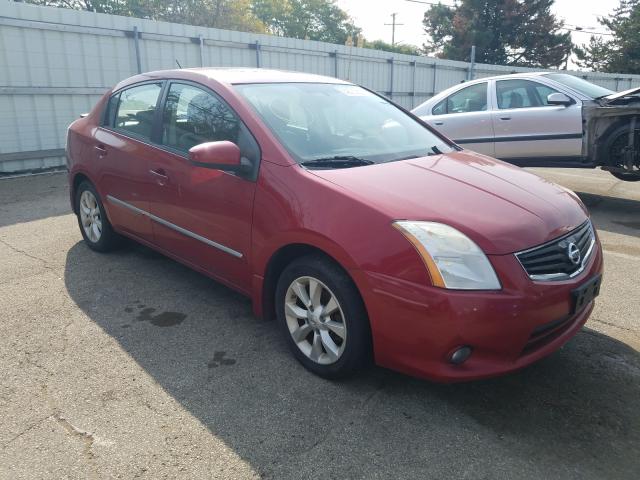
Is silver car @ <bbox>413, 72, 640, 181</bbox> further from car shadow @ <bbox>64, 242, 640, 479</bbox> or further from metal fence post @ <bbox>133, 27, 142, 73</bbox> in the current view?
metal fence post @ <bbox>133, 27, 142, 73</bbox>

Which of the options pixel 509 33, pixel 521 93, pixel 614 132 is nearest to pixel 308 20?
pixel 509 33

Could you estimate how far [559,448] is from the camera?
227cm

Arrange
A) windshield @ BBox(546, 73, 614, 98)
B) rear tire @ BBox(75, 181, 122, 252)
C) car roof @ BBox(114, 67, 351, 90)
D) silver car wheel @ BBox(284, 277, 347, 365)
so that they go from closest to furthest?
silver car wheel @ BBox(284, 277, 347, 365) < car roof @ BBox(114, 67, 351, 90) < rear tire @ BBox(75, 181, 122, 252) < windshield @ BBox(546, 73, 614, 98)

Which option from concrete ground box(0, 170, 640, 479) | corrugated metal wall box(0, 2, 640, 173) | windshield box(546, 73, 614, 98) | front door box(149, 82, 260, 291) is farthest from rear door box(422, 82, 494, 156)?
corrugated metal wall box(0, 2, 640, 173)

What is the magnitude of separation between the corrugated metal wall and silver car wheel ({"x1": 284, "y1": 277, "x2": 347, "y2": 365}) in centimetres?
762

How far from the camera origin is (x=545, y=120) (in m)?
6.93

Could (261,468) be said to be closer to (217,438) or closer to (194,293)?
(217,438)

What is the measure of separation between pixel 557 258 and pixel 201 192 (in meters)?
2.06

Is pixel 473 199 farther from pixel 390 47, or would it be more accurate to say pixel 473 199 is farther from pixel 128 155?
pixel 390 47

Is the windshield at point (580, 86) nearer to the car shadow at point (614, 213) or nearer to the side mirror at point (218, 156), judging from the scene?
the car shadow at point (614, 213)

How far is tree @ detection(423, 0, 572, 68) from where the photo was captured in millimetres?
40031

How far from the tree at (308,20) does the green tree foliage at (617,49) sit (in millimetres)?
22406

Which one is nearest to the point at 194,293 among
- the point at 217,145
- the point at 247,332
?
the point at 247,332

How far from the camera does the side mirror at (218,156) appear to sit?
2895 millimetres
